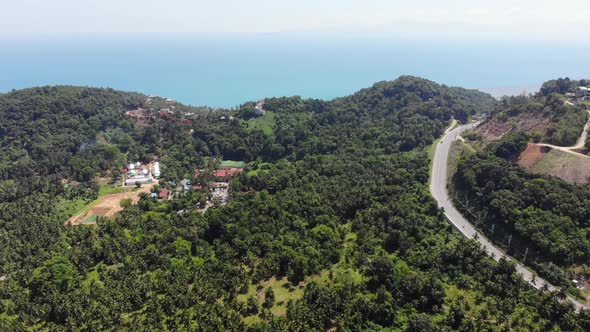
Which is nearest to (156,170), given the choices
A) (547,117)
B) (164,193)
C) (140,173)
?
(140,173)

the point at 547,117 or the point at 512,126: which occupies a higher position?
the point at 547,117

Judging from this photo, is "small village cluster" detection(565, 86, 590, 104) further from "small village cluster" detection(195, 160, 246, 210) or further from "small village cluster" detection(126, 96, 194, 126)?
"small village cluster" detection(126, 96, 194, 126)

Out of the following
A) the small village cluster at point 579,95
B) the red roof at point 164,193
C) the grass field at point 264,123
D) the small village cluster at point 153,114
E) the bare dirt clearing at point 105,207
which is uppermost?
the small village cluster at point 579,95

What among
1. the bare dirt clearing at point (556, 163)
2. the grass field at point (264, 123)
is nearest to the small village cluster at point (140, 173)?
the grass field at point (264, 123)

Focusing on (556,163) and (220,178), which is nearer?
(556,163)

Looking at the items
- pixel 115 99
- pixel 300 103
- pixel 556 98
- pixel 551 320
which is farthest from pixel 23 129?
pixel 556 98

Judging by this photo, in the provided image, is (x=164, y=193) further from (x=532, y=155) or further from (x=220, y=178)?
(x=532, y=155)

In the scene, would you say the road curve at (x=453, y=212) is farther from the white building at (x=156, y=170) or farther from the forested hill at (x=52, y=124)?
the forested hill at (x=52, y=124)
